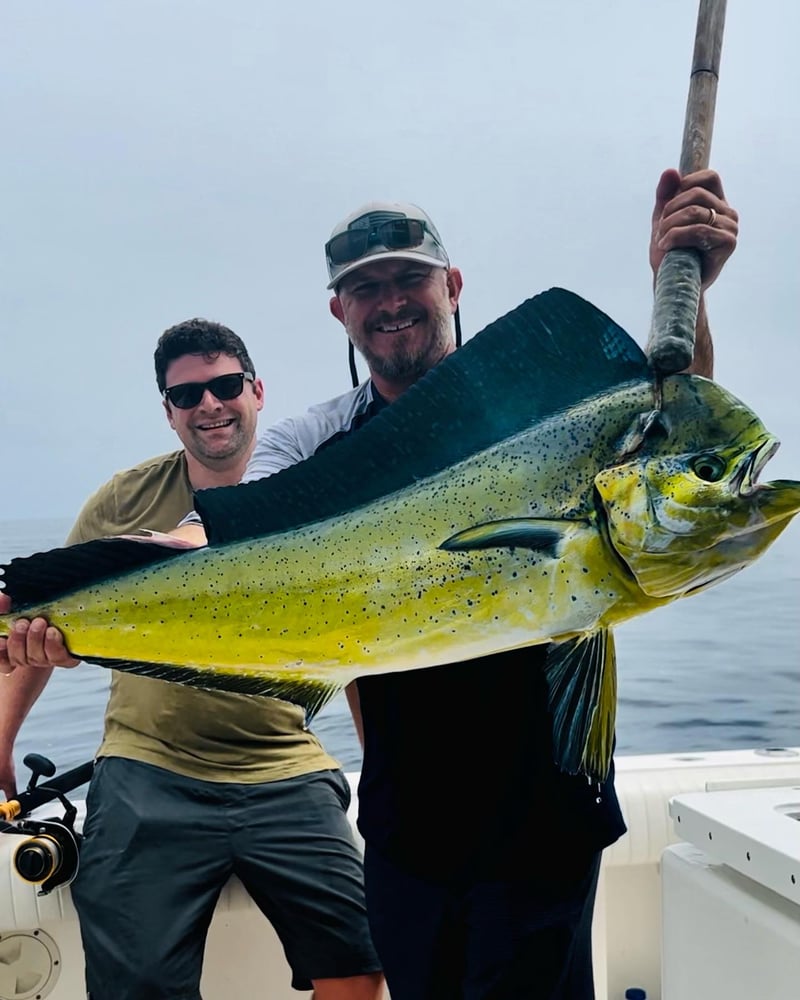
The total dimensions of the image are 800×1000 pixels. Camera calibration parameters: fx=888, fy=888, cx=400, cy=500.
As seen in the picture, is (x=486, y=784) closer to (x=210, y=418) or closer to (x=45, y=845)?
(x=45, y=845)

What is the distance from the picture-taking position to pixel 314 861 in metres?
2.37

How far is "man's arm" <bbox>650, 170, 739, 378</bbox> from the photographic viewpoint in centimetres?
119

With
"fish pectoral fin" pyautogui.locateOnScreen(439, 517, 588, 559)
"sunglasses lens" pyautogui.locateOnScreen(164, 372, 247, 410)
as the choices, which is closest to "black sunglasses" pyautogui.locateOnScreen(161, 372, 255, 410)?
"sunglasses lens" pyautogui.locateOnScreen(164, 372, 247, 410)

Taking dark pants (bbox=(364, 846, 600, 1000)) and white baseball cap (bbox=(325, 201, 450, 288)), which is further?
white baseball cap (bbox=(325, 201, 450, 288))

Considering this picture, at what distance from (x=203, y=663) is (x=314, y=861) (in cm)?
142

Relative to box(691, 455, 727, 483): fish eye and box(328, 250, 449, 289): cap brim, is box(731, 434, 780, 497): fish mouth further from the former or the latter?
box(328, 250, 449, 289): cap brim

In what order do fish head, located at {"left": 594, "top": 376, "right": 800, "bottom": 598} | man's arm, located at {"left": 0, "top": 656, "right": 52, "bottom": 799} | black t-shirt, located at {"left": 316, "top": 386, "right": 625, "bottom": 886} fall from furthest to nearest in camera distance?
1. man's arm, located at {"left": 0, "top": 656, "right": 52, "bottom": 799}
2. black t-shirt, located at {"left": 316, "top": 386, "right": 625, "bottom": 886}
3. fish head, located at {"left": 594, "top": 376, "right": 800, "bottom": 598}

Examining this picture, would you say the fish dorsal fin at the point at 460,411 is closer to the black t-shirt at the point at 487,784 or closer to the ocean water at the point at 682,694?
the black t-shirt at the point at 487,784

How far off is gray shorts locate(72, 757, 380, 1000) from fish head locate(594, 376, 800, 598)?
1699mm

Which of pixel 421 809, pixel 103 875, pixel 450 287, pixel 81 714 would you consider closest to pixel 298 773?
pixel 103 875

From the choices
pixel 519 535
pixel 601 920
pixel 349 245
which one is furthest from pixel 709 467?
pixel 601 920

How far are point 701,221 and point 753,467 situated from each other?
1.30 feet

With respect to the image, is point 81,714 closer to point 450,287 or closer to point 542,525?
point 450,287

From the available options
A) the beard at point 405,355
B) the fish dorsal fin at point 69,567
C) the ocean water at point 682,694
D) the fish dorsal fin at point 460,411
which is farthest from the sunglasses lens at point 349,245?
the ocean water at point 682,694
